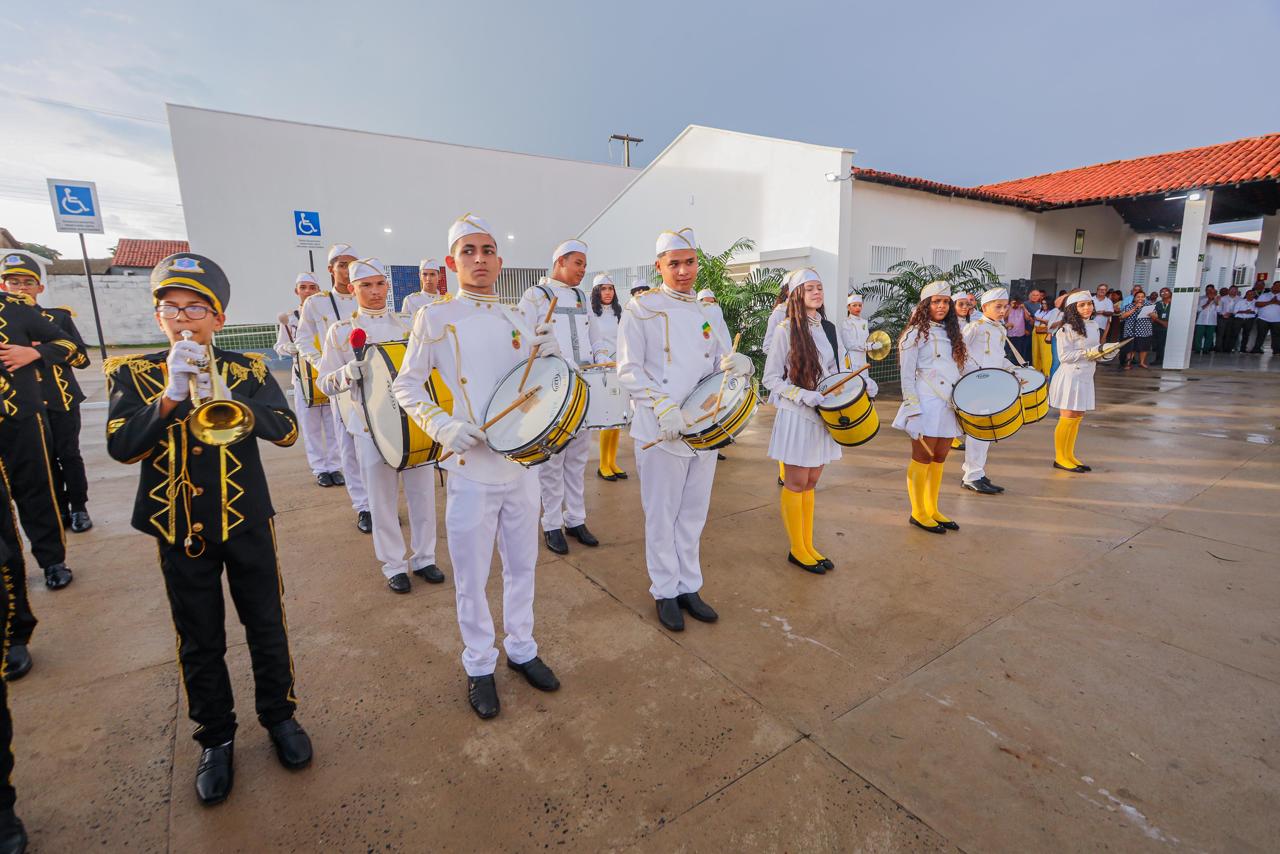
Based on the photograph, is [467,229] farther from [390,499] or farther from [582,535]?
[582,535]

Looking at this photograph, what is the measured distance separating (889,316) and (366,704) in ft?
39.2

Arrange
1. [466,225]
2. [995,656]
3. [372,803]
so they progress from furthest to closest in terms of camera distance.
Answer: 1. [995,656]
2. [466,225]
3. [372,803]

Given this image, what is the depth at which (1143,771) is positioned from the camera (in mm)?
2463

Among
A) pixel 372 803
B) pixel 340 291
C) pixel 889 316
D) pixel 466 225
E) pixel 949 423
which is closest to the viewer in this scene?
pixel 372 803

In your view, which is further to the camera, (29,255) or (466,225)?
(29,255)

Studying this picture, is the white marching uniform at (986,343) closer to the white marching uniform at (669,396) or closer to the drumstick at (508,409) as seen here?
the white marching uniform at (669,396)

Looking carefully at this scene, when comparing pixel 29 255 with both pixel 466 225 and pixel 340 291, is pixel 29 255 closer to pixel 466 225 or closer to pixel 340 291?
pixel 340 291

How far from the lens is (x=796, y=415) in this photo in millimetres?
4277

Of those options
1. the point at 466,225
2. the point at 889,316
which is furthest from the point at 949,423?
the point at 889,316

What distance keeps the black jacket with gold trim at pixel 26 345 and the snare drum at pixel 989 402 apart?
261 inches

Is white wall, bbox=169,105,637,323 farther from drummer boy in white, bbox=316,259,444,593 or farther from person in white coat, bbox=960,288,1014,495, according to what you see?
person in white coat, bbox=960,288,1014,495

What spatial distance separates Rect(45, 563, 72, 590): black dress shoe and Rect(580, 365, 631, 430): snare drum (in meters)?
3.81

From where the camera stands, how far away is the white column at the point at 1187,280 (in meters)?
13.6

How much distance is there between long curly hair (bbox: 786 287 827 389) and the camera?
4266mm
